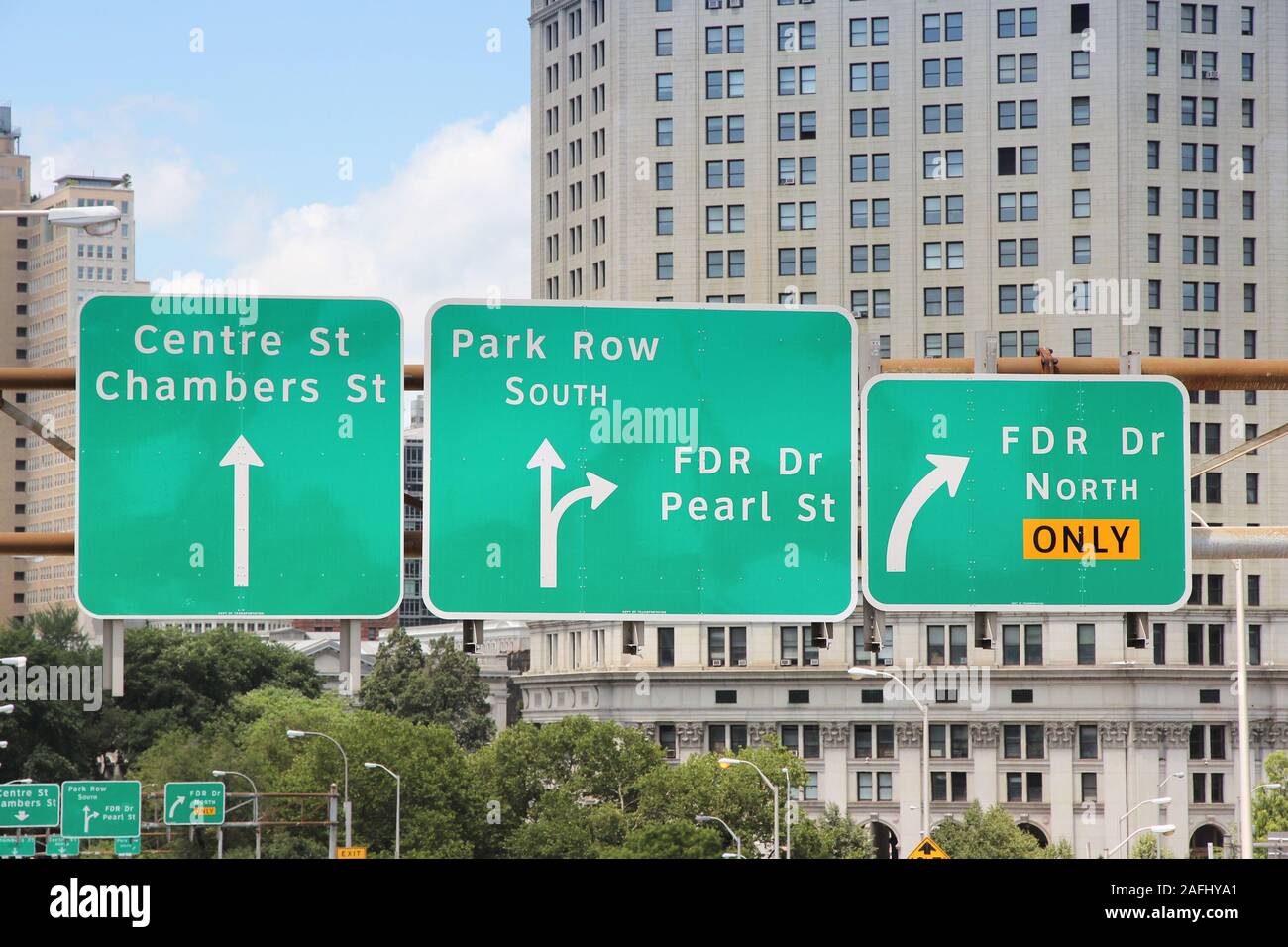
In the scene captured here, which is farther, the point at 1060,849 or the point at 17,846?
the point at 1060,849

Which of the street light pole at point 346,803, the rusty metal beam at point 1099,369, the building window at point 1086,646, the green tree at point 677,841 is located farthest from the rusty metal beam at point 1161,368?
the building window at point 1086,646

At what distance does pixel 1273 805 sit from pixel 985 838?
53.2 ft

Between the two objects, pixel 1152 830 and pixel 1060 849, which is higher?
pixel 1152 830

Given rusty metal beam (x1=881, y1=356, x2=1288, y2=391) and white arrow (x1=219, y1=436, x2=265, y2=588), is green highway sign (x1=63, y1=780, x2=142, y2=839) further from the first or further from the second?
rusty metal beam (x1=881, y1=356, x2=1288, y2=391)

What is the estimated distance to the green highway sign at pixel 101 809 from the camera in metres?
64.2

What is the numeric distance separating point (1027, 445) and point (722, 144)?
421 ft

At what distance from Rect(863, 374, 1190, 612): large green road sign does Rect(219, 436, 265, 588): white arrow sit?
4398mm

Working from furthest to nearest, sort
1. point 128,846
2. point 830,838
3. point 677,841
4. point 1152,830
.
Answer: point 830,838
point 677,841
point 1152,830
point 128,846

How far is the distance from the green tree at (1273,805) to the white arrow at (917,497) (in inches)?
3226

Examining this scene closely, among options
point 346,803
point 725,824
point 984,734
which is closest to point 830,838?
point 725,824

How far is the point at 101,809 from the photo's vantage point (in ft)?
213

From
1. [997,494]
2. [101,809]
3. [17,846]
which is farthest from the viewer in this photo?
[17,846]

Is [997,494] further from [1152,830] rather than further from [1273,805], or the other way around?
[1273,805]

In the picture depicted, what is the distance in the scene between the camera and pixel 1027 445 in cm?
1434
